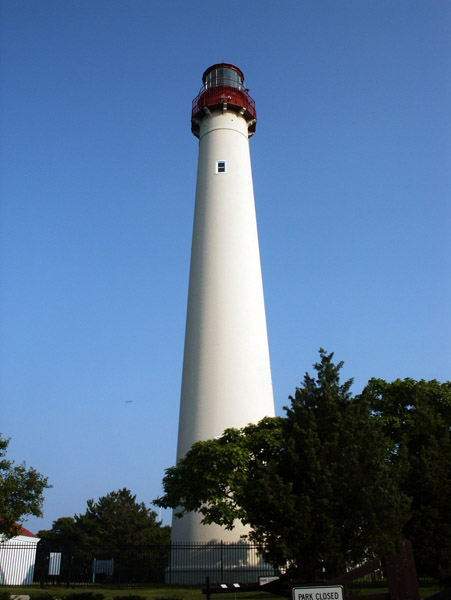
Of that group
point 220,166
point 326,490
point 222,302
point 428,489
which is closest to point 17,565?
point 222,302

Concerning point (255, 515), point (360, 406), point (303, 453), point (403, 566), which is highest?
point (360, 406)

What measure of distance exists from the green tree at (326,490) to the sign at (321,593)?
200 inches

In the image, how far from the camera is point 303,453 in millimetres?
13828

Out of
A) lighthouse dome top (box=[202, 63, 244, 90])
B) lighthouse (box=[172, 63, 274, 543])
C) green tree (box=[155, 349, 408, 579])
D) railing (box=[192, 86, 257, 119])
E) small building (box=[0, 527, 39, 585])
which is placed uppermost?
lighthouse dome top (box=[202, 63, 244, 90])

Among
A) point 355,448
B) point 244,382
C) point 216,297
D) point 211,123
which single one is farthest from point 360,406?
point 211,123

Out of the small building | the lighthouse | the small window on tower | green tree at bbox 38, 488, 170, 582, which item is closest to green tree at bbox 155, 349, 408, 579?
the lighthouse

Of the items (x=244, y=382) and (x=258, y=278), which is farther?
(x=258, y=278)

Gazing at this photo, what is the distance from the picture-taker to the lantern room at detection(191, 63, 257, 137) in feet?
115

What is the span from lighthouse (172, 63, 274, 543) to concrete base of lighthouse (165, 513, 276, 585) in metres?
0.09

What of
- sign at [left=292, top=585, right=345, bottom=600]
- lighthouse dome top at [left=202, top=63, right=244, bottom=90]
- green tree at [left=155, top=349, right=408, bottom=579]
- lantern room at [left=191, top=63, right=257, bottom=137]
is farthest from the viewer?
lighthouse dome top at [left=202, top=63, right=244, bottom=90]

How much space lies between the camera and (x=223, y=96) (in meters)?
35.1

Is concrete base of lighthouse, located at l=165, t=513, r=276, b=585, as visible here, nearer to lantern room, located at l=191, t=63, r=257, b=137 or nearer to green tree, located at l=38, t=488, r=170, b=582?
green tree, located at l=38, t=488, r=170, b=582

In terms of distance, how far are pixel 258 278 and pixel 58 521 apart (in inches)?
2104

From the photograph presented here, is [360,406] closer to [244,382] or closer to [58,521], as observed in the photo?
[244,382]
